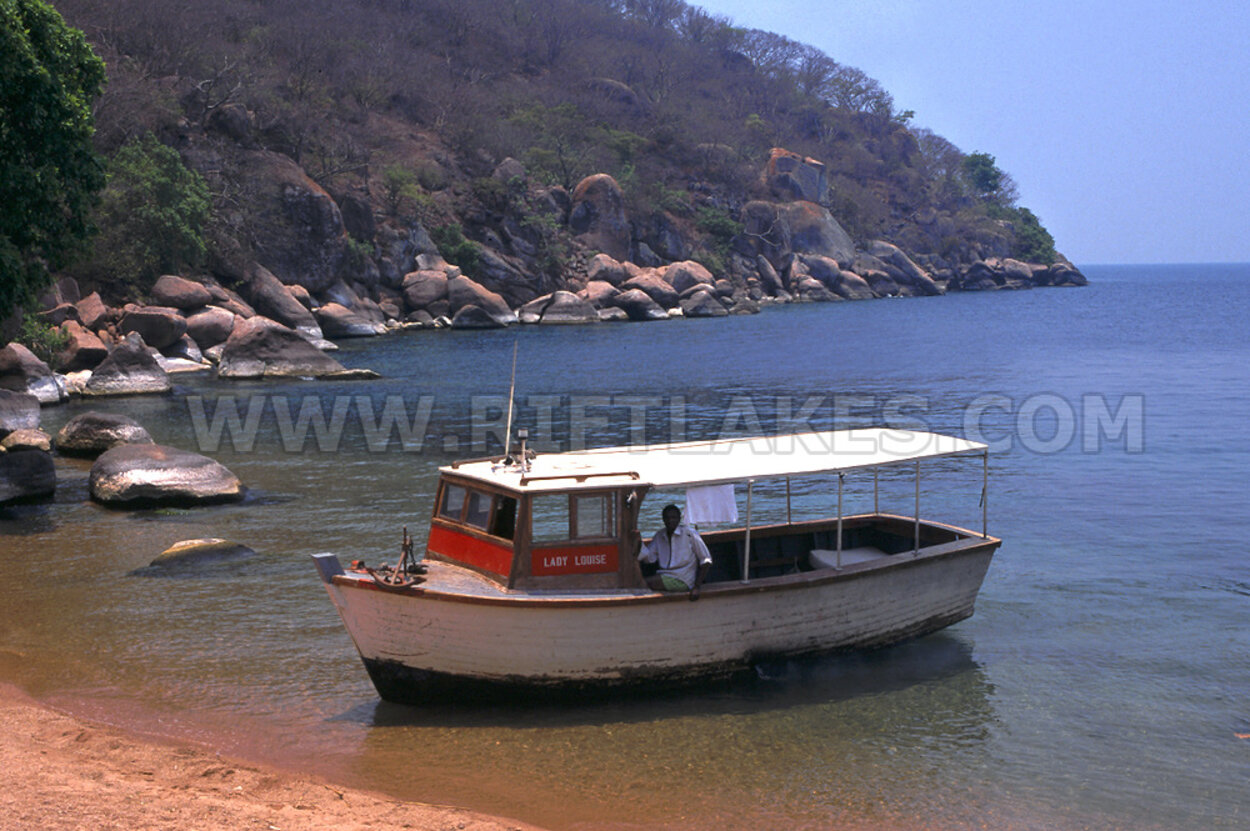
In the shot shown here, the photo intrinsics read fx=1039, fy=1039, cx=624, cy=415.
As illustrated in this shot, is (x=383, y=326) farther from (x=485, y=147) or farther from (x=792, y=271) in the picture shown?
(x=792, y=271)

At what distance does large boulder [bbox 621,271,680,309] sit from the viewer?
70.7 m

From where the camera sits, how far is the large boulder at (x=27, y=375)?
90.3 feet

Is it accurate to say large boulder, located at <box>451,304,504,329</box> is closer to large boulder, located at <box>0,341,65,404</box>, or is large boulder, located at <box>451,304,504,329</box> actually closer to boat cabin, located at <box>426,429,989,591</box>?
large boulder, located at <box>0,341,65,404</box>

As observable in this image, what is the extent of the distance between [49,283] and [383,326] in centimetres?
3629

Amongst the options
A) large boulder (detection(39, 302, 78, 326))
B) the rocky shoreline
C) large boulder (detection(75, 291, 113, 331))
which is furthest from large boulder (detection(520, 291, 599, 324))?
large boulder (detection(39, 302, 78, 326))

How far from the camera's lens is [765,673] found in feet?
37.4

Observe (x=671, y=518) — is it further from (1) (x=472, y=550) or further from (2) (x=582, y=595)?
(1) (x=472, y=550)

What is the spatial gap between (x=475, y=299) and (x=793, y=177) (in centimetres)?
5178

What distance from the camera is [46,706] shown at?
10.2 meters

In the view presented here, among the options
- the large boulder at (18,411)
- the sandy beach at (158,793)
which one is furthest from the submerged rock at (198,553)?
the large boulder at (18,411)

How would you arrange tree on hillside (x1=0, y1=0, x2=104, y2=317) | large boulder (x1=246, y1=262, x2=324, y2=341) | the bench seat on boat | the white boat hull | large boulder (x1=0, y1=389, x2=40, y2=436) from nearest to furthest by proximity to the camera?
the white boat hull, the bench seat on boat, tree on hillside (x1=0, y1=0, x2=104, y2=317), large boulder (x1=0, y1=389, x2=40, y2=436), large boulder (x1=246, y1=262, x2=324, y2=341)

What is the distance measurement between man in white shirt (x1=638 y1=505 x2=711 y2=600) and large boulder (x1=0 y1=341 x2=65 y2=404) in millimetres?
22086

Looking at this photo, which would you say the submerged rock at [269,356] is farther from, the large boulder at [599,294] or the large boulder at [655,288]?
the large boulder at [655,288]

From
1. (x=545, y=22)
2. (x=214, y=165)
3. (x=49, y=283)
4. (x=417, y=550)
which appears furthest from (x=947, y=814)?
(x=545, y=22)
